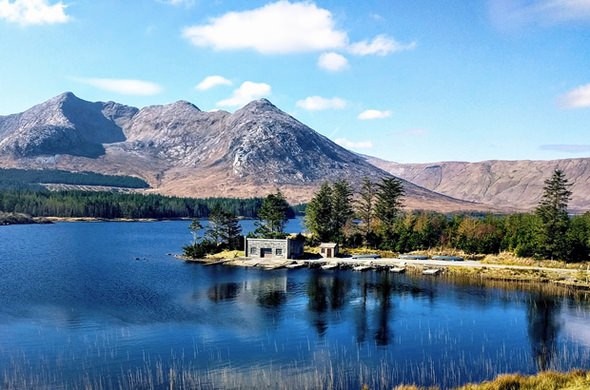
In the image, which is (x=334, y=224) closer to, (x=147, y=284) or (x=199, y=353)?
(x=147, y=284)

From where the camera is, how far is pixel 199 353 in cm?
4575

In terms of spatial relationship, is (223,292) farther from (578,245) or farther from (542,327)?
(578,245)

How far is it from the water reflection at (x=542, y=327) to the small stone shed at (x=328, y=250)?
45.8 metres

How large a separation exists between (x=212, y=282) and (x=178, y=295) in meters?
12.0

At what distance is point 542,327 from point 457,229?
63.3m

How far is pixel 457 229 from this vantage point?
395ft

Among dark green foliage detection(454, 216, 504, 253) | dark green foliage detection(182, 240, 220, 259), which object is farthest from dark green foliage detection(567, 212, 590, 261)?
dark green foliage detection(182, 240, 220, 259)

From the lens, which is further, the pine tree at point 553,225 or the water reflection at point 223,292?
the pine tree at point 553,225

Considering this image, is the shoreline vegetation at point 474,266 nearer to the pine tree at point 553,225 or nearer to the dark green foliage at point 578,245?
the pine tree at point 553,225

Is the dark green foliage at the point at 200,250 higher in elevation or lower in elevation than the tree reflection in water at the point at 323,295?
higher

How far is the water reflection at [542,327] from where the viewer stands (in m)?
47.4

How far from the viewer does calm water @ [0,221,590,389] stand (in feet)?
135

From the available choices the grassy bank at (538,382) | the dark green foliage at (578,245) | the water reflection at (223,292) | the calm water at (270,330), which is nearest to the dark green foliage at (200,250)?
the calm water at (270,330)

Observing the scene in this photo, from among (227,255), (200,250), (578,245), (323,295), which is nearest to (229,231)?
(227,255)
